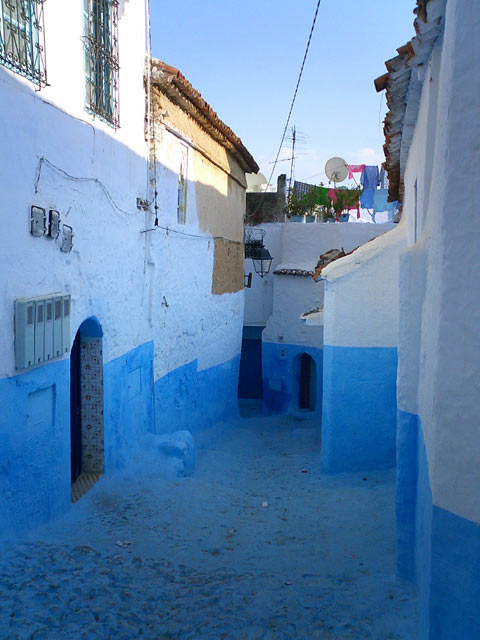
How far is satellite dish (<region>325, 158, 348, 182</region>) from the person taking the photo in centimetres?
2028

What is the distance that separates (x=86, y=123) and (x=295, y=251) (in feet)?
36.3

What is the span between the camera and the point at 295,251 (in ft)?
56.0

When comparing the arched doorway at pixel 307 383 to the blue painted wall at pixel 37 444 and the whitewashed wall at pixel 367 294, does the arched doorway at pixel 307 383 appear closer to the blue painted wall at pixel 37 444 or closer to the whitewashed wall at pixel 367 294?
the whitewashed wall at pixel 367 294

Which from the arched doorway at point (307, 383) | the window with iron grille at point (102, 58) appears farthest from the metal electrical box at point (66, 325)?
the arched doorway at point (307, 383)

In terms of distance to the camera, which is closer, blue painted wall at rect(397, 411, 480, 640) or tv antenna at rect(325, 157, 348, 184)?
blue painted wall at rect(397, 411, 480, 640)

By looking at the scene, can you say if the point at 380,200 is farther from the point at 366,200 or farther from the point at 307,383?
the point at 307,383

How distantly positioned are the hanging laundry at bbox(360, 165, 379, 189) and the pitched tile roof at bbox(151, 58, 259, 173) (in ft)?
33.5

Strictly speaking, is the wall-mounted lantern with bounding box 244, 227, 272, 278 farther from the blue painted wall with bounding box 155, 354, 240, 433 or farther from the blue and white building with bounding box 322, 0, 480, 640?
the blue and white building with bounding box 322, 0, 480, 640

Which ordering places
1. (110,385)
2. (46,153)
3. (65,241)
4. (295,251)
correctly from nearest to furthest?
(46,153) < (65,241) < (110,385) < (295,251)

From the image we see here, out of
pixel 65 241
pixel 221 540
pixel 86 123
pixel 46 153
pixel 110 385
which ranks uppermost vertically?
pixel 86 123

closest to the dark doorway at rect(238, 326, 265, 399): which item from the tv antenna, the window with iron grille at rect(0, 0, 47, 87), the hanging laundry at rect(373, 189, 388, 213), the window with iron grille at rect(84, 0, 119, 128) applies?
the tv antenna

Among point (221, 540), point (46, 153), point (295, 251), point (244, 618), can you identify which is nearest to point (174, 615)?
point (244, 618)

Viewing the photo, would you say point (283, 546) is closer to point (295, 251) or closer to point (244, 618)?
point (244, 618)

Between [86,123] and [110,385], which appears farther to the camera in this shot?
[110,385]
